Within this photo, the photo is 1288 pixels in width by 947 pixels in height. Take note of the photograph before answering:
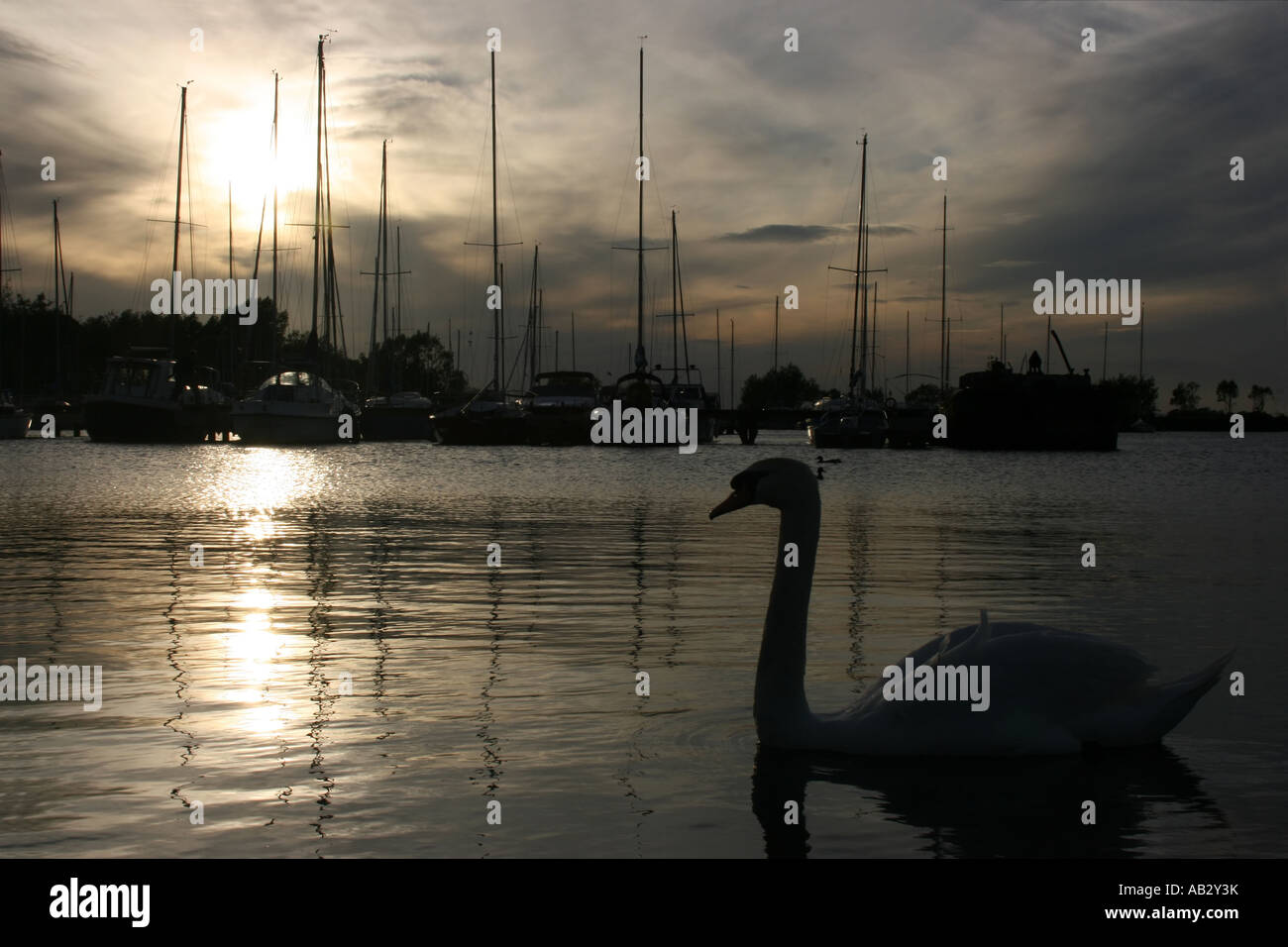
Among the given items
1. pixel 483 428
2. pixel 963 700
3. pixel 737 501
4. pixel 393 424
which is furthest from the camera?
pixel 393 424

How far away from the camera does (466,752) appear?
8.02 meters

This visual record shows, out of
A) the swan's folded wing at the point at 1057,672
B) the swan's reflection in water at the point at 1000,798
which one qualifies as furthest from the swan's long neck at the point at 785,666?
the swan's folded wing at the point at 1057,672

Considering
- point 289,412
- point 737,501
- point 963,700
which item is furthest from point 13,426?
point 963,700

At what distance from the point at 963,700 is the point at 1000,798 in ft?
1.82

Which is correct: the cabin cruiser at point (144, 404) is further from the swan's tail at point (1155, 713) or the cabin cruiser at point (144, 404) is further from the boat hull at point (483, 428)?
the swan's tail at point (1155, 713)

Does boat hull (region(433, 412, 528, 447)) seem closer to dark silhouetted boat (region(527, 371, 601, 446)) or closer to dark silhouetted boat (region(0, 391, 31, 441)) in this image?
dark silhouetted boat (region(527, 371, 601, 446))

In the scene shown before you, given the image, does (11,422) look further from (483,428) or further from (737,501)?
(737,501)

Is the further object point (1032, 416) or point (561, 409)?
point (1032, 416)

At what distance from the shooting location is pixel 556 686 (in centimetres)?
997

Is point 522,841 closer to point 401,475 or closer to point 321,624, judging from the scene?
point 321,624

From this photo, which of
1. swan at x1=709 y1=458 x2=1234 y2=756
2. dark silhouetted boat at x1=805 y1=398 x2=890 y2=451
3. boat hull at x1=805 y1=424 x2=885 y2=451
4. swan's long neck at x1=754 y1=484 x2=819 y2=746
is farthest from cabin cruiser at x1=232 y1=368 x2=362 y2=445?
swan's long neck at x1=754 y1=484 x2=819 y2=746
